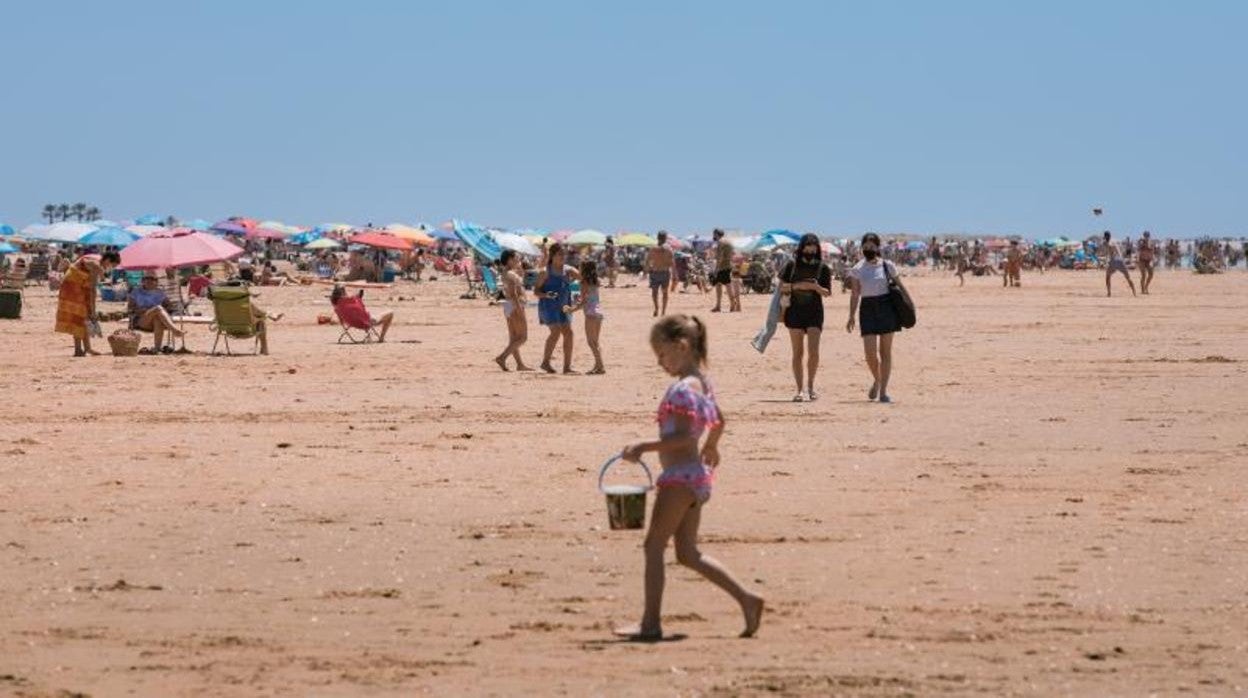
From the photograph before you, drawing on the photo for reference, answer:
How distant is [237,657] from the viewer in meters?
7.34

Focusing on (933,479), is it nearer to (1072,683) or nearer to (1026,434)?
(1026,434)

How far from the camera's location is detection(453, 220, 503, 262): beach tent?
153 feet

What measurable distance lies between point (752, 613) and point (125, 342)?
16398mm

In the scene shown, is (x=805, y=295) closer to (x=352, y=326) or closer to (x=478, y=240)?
(x=352, y=326)

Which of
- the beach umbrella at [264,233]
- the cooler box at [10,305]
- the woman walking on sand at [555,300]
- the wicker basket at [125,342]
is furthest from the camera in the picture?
the beach umbrella at [264,233]

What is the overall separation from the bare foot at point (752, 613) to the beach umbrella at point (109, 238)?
144ft

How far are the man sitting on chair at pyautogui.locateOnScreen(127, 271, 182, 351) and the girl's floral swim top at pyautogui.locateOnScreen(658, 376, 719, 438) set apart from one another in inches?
659

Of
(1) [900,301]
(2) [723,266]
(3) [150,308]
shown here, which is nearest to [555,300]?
(1) [900,301]

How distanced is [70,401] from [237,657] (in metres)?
10.5

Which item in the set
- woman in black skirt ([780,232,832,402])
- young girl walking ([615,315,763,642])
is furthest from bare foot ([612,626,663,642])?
woman in black skirt ([780,232,832,402])

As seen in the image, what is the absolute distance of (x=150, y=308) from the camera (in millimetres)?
24094

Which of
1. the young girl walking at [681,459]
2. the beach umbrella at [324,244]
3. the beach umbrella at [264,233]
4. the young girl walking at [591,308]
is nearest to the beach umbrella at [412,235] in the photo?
the beach umbrella at [324,244]

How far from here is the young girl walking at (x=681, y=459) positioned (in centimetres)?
752

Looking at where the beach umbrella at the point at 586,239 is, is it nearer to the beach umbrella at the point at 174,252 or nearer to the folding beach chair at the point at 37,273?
the folding beach chair at the point at 37,273
